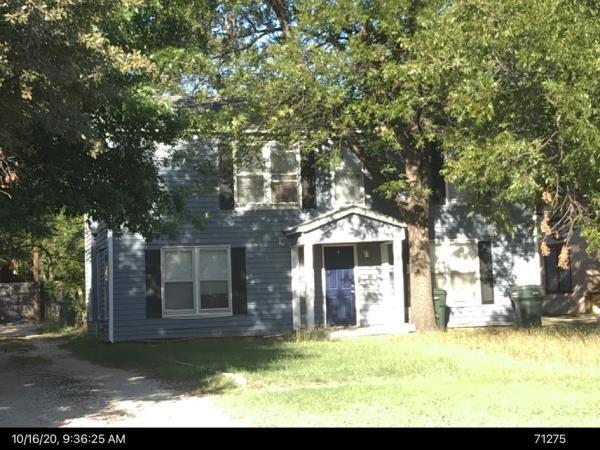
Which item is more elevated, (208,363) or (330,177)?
(330,177)

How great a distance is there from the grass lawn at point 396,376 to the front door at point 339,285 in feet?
10.5

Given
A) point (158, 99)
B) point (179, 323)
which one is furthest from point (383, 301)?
point (158, 99)

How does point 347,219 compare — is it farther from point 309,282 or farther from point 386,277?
point 386,277

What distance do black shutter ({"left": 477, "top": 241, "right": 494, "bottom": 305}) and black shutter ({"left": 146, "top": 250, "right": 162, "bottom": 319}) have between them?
9075 mm

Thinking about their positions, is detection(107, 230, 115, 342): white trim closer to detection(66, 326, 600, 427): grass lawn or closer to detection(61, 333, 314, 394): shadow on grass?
detection(61, 333, 314, 394): shadow on grass

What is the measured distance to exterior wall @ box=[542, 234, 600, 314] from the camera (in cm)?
2516

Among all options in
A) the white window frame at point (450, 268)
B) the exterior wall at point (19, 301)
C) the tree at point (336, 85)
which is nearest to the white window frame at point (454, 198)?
the white window frame at point (450, 268)

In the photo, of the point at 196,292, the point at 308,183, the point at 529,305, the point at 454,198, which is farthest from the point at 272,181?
the point at 529,305

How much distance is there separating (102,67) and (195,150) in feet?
38.3

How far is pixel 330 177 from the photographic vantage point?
71.8 ft

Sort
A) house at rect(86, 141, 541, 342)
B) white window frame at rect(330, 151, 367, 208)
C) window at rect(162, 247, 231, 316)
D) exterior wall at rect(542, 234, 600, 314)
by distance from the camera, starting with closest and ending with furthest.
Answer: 1. house at rect(86, 141, 541, 342)
2. window at rect(162, 247, 231, 316)
3. white window frame at rect(330, 151, 367, 208)
4. exterior wall at rect(542, 234, 600, 314)

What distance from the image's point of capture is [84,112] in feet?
37.6

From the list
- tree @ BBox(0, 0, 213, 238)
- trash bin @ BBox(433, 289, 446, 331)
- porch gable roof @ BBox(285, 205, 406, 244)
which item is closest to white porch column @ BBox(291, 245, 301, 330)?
porch gable roof @ BBox(285, 205, 406, 244)
